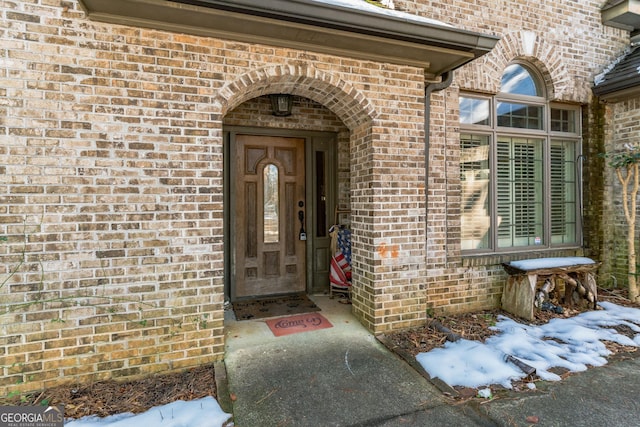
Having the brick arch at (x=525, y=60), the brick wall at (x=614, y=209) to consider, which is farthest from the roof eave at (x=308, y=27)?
the brick wall at (x=614, y=209)

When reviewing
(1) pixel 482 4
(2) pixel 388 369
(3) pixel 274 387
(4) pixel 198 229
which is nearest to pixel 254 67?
(4) pixel 198 229

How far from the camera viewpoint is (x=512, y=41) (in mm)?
4648

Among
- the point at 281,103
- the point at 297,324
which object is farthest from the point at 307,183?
the point at 297,324

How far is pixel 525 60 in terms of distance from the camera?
488 cm

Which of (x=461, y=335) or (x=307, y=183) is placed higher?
(x=307, y=183)

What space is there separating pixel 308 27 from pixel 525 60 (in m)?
3.66

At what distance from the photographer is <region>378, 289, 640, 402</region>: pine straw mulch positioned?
276 centimetres

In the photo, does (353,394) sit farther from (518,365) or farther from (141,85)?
(141,85)

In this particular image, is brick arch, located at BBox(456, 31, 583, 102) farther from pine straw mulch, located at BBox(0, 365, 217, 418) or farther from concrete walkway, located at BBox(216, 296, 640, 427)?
pine straw mulch, located at BBox(0, 365, 217, 418)

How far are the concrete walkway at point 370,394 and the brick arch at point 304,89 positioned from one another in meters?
2.36

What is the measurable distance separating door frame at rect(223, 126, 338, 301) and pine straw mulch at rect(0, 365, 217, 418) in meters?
1.90

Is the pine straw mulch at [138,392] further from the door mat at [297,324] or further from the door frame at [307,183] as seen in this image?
the door frame at [307,183]

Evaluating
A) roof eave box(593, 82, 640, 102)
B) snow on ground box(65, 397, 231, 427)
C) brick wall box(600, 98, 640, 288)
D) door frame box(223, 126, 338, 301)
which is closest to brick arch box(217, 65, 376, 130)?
door frame box(223, 126, 338, 301)

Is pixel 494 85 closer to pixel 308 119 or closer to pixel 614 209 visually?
pixel 308 119
